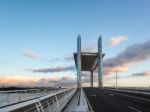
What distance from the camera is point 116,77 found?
100062 millimetres

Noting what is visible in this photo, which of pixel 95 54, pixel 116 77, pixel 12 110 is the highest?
pixel 95 54

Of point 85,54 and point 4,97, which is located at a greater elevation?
point 85,54

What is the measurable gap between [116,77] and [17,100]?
7000 centimetres

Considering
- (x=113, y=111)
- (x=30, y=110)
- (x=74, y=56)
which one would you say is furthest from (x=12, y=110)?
(x=74, y=56)

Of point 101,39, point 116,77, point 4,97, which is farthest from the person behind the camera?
point 101,39

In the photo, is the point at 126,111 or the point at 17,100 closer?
the point at 126,111

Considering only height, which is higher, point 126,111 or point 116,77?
point 116,77

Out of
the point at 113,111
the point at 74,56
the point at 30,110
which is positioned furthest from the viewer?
the point at 74,56

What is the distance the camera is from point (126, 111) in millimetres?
22734

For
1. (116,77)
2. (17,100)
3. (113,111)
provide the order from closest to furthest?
1. (113,111)
2. (17,100)
3. (116,77)

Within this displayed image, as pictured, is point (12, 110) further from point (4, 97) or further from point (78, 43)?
point (78, 43)

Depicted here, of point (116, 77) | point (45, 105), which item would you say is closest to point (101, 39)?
point (116, 77)

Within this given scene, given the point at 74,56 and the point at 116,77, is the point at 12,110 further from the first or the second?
the point at 74,56

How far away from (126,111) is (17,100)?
12961 millimetres
